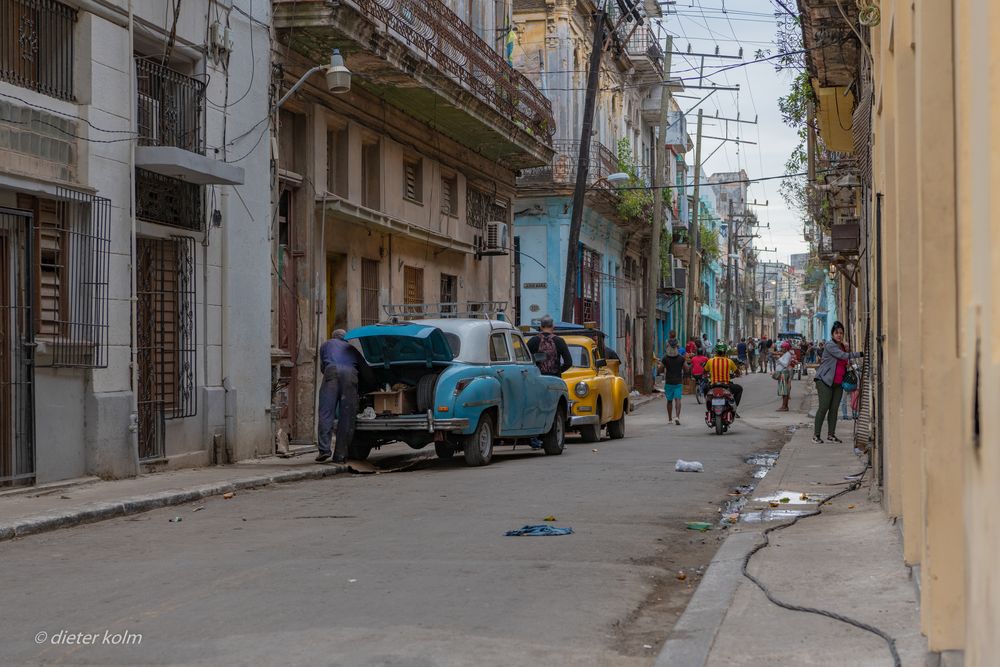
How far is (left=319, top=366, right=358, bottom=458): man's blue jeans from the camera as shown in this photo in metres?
15.1

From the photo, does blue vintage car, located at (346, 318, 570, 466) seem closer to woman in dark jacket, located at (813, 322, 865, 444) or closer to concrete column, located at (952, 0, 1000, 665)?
woman in dark jacket, located at (813, 322, 865, 444)

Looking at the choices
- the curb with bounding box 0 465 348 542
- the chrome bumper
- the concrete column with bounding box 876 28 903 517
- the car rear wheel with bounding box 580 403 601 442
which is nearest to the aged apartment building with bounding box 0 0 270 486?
the curb with bounding box 0 465 348 542

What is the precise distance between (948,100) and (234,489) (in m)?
9.60

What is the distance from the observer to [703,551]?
9.05 m

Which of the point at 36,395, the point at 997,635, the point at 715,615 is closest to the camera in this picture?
the point at 997,635

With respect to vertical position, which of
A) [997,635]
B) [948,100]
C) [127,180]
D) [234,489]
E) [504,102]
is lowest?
[234,489]

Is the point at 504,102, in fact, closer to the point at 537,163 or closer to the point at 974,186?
the point at 537,163

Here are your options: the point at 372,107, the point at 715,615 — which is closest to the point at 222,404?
the point at 372,107

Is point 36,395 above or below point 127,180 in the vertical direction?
below

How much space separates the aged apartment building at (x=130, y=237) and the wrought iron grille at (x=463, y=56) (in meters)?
3.20

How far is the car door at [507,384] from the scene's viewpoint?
1617 centimetres

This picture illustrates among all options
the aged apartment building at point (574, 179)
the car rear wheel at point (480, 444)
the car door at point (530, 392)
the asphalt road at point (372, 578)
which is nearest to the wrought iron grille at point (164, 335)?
the asphalt road at point (372, 578)

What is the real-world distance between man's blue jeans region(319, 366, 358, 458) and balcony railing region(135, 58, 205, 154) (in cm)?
329

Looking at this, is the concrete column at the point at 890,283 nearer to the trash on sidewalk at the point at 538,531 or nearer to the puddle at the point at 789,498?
the puddle at the point at 789,498
